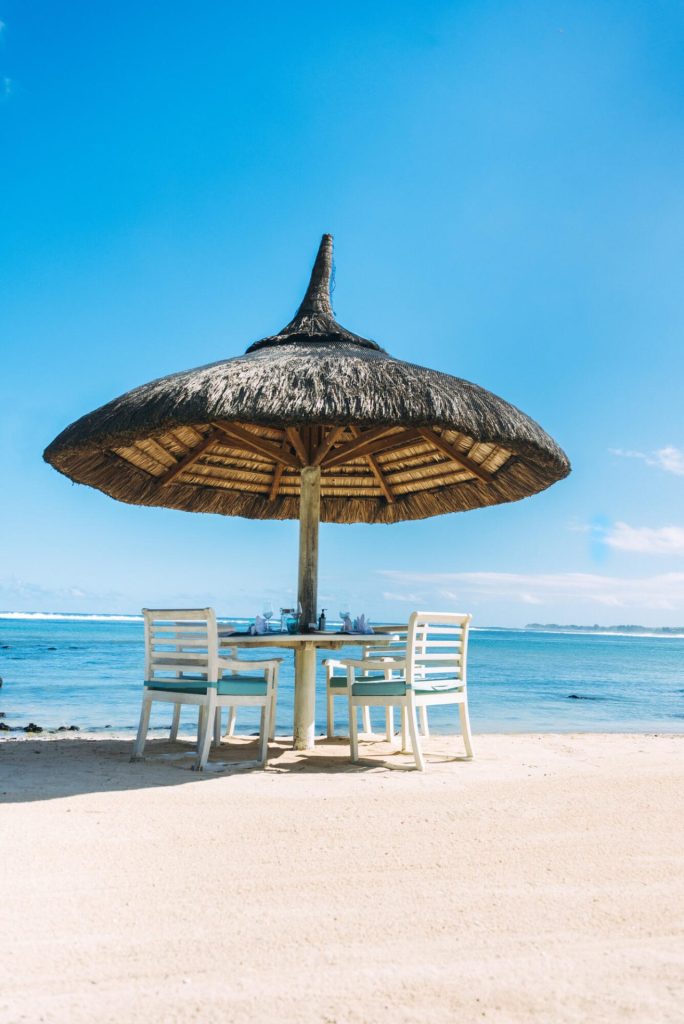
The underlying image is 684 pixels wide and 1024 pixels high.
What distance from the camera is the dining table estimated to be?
4227 mm

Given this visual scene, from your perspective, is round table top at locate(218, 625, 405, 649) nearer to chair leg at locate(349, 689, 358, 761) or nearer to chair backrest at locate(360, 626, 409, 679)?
chair backrest at locate(360, 626, 409, 679)

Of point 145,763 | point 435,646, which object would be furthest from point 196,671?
point 435,646

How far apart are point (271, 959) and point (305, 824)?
3.83 ft

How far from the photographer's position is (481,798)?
3.34 metres

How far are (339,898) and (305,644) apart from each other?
7.98ft

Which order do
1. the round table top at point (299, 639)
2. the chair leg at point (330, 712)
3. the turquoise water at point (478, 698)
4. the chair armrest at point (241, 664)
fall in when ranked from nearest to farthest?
the chair armrest at point (241, 664) → the round table top at point (299, 639) → the chair leg at point (330, 712) → the turquoise water at point (478, 698)

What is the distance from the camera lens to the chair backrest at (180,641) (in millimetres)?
3903

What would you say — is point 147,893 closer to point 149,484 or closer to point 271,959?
point 271,959

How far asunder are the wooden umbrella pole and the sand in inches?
39.6

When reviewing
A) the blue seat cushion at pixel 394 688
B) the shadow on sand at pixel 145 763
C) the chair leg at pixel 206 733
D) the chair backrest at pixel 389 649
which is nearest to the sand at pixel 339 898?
the shadow on sand at pixel 145 763

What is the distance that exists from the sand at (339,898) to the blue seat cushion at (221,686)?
0.43m

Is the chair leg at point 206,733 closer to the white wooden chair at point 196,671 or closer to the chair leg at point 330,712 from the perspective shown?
the white wooden chair at point 196,671

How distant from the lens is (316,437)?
17.2 ft

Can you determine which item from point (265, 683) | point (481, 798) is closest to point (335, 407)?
point (265, 683)
